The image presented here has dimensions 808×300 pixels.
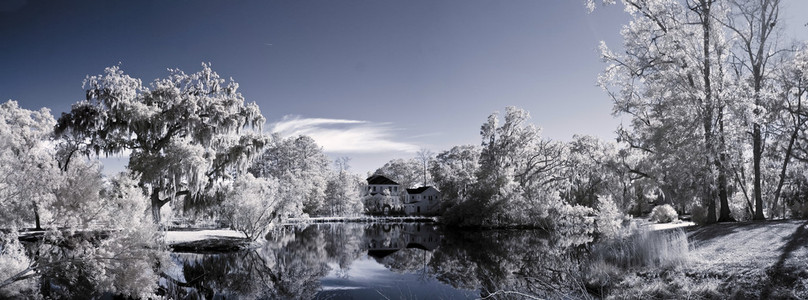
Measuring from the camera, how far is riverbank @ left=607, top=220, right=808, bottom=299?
6871 mm

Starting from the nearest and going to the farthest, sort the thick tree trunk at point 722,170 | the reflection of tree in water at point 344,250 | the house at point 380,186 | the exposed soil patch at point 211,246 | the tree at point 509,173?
the thick tree trunk at point 722,170, the reflection of tree in water at point 344,250, the exposed soil patch at point 211,246, the tree at point 509,173, the house at point 380,186

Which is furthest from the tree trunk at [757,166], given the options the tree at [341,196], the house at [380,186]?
the house at [380,186]

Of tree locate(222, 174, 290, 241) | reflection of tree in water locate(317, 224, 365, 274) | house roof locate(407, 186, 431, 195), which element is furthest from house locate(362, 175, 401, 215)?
tree locate(222, 174, 290, 241)

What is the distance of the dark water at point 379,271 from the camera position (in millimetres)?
12688

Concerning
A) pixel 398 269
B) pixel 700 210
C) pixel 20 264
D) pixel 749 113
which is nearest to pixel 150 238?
pixel 20 264

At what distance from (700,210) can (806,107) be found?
573 cm

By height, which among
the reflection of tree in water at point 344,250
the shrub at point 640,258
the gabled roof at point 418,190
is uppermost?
Answer: the gabled roof at point 418,190

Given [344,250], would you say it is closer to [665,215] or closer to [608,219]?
[608,219]

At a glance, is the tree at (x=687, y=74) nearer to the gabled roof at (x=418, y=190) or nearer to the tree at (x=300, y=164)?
the tree at (x=300, y=164)

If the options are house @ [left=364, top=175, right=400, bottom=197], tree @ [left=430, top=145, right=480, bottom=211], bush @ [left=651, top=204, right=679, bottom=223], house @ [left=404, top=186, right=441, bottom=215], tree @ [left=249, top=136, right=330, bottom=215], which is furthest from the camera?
house @ [left=364, top=175, right=400, bottom=197]

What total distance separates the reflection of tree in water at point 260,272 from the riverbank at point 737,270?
9015 millimetres

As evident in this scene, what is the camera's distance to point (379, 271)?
17.8 m

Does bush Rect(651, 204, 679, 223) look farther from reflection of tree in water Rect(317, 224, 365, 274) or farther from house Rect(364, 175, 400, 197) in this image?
house Rect(364, 175, 400, 197)

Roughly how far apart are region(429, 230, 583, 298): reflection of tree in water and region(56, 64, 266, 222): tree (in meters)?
13.4
